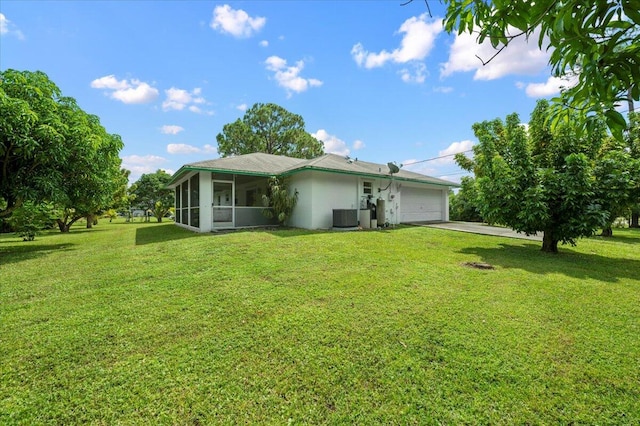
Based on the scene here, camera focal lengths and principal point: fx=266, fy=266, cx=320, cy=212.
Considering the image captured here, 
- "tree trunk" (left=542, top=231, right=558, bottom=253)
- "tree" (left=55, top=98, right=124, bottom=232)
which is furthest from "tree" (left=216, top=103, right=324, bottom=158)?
"tree trunk" (left=542, top=231, right=558, bottom=253)

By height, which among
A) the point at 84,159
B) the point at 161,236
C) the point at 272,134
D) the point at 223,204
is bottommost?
the point at 161,236

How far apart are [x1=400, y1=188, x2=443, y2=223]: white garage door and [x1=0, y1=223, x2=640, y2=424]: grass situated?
11.3 metres

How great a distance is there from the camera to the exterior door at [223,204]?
12497mm

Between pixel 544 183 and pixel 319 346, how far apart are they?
8.13 meters

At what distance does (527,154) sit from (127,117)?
18159mm

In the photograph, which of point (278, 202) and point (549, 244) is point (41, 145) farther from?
point (549, 244)

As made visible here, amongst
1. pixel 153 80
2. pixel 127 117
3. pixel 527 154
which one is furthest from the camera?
pixel 127 117

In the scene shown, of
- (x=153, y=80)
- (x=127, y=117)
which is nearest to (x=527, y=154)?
(x=153, y=80)

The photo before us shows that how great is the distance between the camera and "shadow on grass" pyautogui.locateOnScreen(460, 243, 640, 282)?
19.0 ft

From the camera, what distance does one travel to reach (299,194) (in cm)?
1315

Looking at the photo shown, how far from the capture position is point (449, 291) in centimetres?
452

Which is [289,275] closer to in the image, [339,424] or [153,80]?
[339,424]

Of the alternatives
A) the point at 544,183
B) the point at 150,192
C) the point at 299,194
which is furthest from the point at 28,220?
the point at 150,192

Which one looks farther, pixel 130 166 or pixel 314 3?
pixel 130 166
